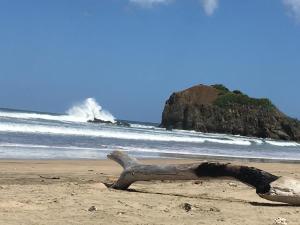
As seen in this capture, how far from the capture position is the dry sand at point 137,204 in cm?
655

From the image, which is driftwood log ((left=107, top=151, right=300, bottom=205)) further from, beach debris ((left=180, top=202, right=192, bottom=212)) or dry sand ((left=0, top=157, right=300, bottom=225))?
beach debris ((left=180, top=202, right=192, bottom=212))

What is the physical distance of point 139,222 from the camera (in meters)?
6.43

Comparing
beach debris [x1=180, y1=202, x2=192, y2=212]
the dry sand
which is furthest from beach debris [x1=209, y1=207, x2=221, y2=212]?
beach debris [x1=180, y1=202, x2=192, y2=212]

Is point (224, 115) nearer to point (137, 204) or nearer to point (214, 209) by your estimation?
point (214, 209)

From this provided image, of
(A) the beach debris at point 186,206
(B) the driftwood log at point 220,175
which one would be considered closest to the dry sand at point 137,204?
(A) the beach debris at point 186,206

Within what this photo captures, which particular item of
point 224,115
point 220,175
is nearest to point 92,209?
point 220,175

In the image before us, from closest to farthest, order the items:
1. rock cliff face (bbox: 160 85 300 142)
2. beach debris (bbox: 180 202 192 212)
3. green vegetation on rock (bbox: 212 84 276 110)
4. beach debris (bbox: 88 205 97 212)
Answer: beach debris (bbox: 88 205 97 212)
beach debris (bbox: 180 202 192 212)
rock cliff face (bbox: 160 85 300 142)
green vegetation on rock (bbox: 212 84 276 110)

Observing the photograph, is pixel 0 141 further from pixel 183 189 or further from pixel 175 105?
pixel 175 105

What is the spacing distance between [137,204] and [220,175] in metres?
1.75

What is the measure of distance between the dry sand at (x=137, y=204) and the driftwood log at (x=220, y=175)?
0.19 m

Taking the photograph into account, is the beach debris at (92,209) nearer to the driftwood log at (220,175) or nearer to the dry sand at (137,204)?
the dry sand at (137,204)

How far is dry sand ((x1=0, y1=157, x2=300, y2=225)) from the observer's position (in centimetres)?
655

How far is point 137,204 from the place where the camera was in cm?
761

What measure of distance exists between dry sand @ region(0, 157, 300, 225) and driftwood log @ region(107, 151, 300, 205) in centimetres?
19
